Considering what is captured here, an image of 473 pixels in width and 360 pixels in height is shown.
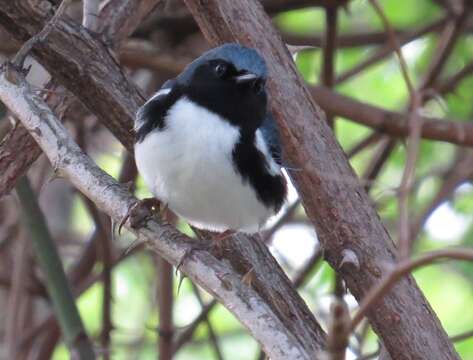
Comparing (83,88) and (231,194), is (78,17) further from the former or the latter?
(231,194)

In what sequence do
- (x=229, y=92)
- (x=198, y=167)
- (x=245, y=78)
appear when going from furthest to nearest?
(x=229, y=92) < (x=245, y=78) < (x=198, y=167)

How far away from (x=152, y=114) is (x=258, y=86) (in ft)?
1.08

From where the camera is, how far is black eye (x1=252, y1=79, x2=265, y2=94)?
122 inches

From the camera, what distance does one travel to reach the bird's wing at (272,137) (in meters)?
3.12

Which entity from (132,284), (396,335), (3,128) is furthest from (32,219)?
(132,284)

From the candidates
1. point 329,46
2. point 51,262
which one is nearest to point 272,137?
point 51,262

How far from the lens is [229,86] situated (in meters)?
3.25

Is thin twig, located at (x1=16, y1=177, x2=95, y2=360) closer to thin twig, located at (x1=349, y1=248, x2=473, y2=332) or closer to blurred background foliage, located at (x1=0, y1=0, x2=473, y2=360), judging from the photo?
blurred background foliage, located at (x1=0, y1=0, x2=473, y2=360)

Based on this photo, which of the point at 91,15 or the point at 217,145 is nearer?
the point at 217,145

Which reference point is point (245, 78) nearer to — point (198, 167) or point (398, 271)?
point (198, 167)

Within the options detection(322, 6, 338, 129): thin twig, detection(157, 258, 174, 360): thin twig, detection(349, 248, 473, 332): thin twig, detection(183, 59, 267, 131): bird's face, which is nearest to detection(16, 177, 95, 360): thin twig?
detection(157, 258, 174, 360): thin twig

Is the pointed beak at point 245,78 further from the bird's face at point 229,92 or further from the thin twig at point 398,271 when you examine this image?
the thin twig at point 398,271

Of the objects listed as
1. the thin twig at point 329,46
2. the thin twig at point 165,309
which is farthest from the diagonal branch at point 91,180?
the thin twig at point 329,46

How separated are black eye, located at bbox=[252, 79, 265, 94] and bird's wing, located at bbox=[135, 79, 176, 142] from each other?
25cm
